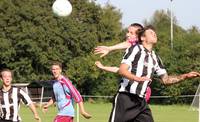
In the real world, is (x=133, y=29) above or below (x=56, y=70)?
above

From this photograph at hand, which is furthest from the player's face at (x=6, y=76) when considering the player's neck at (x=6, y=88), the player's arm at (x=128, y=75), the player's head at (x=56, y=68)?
the player's arm at (x=128, y=75)

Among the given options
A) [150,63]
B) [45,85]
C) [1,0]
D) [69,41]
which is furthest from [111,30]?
[150,63]

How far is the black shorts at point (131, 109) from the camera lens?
9258mm

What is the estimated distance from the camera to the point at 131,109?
9.29m

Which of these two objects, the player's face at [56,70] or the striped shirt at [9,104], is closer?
the striped shirt at [9,104]

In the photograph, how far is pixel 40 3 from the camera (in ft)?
201

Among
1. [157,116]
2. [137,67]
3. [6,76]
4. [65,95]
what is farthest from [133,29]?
[157,116]

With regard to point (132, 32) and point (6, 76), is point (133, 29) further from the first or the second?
point (6, 76)

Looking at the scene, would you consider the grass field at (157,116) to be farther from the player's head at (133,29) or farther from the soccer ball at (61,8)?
the player's head at (133,29)

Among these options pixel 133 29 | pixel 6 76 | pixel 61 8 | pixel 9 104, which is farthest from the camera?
pixel 61 8

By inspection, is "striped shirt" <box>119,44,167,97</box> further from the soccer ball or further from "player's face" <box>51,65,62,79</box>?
the soccer ball

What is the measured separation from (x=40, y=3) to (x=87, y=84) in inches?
429

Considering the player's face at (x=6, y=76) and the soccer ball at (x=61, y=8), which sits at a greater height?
the soccer ball at (x=61, y=8)

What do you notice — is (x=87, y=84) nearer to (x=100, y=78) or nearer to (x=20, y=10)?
(x=100, y=78)
